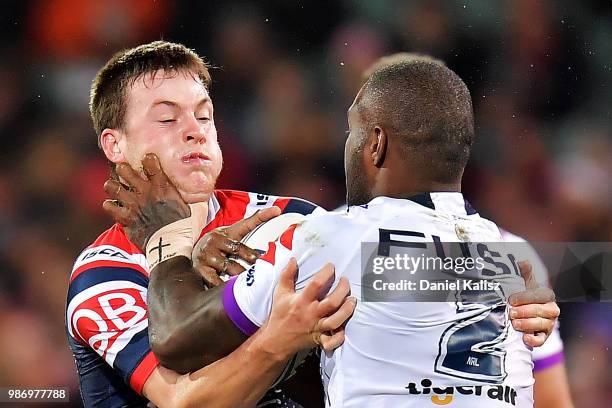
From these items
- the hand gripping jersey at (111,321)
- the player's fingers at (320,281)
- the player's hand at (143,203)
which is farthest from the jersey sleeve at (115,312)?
the player's fingers at (320,281)

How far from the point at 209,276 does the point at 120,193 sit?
0.48m

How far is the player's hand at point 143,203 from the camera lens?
2225 millimetres

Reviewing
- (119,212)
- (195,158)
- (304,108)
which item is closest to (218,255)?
(119,212)

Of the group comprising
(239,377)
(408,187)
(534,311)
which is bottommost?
(239,377)

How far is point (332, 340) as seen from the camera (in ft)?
5.86

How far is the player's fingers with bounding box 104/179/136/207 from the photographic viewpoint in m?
2.28

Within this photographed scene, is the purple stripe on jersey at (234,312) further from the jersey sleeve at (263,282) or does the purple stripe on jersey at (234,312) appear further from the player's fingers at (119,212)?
the player's fingers at (119,212)

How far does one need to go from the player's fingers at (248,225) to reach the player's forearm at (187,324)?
28 centimetres

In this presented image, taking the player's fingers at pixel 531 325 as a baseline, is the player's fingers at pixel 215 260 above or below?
above

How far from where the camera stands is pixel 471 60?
11.8 ft

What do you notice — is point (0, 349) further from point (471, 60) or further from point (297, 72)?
point (471, 60)

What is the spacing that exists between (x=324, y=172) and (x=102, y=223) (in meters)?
1.00

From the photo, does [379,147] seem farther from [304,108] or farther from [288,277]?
[304,108]

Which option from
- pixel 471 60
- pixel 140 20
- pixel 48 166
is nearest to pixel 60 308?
pixel 48 166
